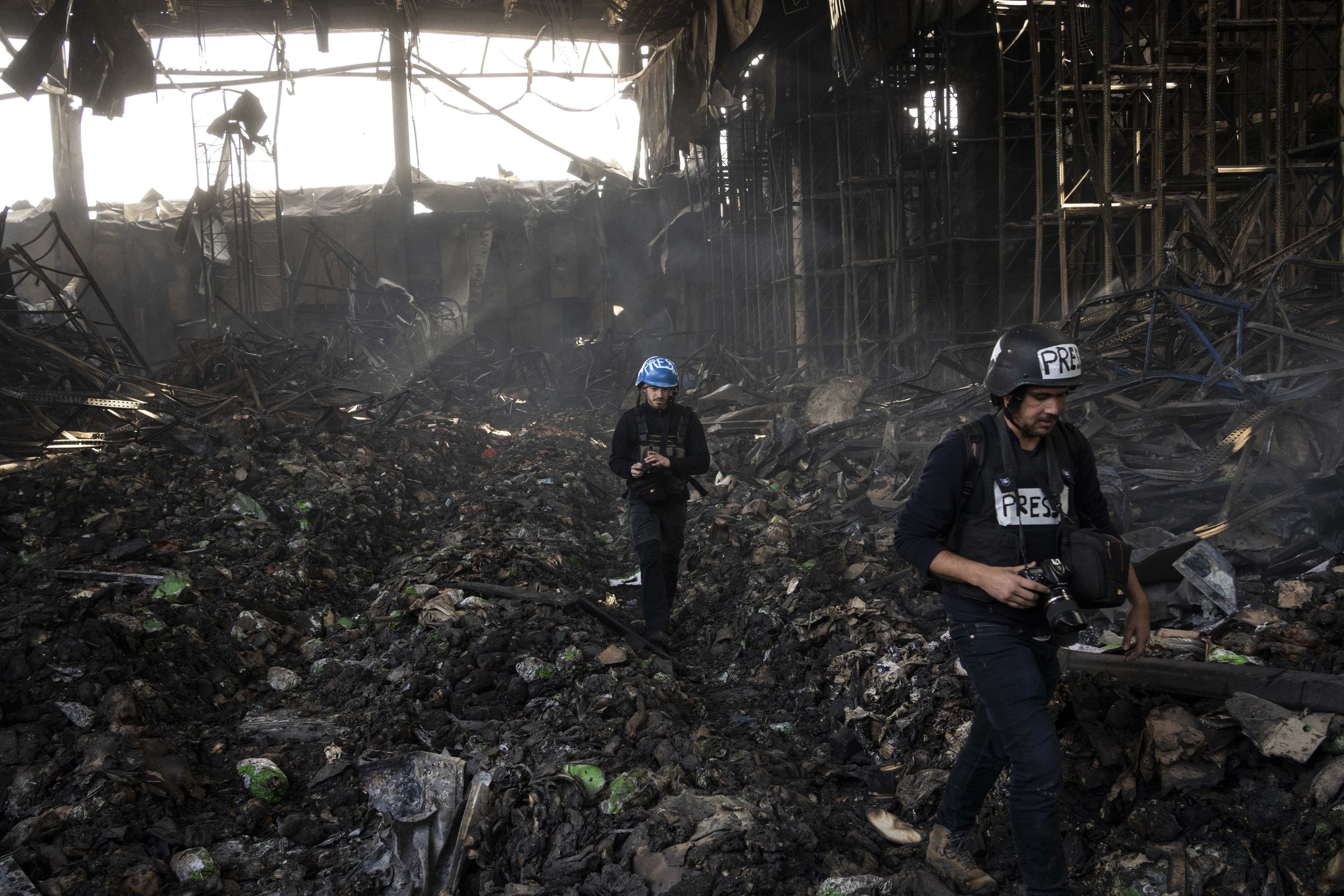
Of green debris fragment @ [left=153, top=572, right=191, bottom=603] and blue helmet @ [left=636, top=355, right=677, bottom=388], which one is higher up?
blue helmet @ [left=636, top=355, right=677, bottom=388]

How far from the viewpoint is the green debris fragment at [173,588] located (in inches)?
235

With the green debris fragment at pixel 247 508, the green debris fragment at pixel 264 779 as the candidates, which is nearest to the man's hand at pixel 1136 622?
the green debris fragment at pixel 264 779

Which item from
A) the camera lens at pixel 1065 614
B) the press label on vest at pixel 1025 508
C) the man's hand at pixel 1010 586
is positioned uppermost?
the press label on vest at pixel 1025 508

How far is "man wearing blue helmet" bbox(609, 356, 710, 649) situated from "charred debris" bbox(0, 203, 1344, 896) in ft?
1.15

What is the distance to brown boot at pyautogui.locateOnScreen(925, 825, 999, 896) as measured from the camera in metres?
3.21

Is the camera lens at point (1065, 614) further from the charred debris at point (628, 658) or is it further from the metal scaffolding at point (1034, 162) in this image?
the metal scaffolding at point (1034, 162)

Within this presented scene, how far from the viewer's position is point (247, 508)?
27.1ft

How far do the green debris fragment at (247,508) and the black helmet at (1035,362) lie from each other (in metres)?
6.98

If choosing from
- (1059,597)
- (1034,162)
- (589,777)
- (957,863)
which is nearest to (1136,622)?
(1059,597)

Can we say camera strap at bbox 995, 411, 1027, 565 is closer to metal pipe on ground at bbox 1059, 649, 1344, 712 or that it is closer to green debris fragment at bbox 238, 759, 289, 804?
metal pipe on ground at bbox 1059, 649, 1344, 712

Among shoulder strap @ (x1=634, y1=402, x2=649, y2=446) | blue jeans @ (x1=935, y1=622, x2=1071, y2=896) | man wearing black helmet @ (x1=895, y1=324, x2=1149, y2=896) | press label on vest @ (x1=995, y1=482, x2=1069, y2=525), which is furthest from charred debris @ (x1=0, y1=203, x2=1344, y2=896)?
press label on vest @ (x1=995, y1=482, x2=1069, y2=525)

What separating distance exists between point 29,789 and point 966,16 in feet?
43.0

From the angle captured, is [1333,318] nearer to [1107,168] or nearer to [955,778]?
[1107,168]

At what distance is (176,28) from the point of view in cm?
2142
